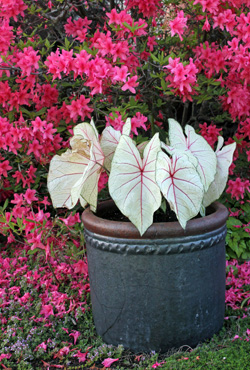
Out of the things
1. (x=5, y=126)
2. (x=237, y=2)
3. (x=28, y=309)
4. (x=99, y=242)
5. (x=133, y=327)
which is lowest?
(x=28, y=309)

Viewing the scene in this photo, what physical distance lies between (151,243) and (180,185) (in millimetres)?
249

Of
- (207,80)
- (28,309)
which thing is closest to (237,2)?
(207,80)

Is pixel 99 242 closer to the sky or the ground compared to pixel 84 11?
closer to the ground

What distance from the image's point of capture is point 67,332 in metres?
1.95

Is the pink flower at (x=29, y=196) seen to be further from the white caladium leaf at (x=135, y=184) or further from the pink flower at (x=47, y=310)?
the white caladium leaf at (x=135, y=184)

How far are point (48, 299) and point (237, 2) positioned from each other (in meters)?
1.81

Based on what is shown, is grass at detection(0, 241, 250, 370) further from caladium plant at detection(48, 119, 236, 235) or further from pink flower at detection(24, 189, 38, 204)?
caladium plant at detection(48, 119, 236, 235)

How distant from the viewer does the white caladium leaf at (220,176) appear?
1.83 m

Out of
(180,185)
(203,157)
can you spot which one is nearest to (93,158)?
(180,185)

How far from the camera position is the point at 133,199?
1.59 metres

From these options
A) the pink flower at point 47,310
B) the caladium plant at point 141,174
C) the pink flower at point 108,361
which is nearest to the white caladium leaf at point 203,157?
the caladium plant at point 141,174

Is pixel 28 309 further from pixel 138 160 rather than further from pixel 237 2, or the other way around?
pixel 237 2

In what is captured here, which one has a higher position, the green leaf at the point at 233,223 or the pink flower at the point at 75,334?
the green leaf at the point at 233,223

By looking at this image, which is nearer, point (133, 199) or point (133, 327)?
point (133, 199)
